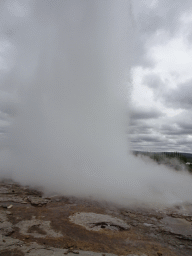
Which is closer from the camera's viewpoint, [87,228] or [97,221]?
[87,228]

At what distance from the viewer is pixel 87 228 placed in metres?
4.21

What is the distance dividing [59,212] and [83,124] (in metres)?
7.95

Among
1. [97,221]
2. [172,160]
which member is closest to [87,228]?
[97,221]

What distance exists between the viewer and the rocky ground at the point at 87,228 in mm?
3355

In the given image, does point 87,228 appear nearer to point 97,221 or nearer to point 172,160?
point 97,221

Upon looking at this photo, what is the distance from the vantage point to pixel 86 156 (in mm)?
11406

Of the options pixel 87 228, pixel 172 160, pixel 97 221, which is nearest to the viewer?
pixel 87 228

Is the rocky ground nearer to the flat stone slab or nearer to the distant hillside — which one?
the flat stone slab

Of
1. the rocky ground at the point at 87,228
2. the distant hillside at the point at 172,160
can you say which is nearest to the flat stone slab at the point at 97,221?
the rocky ground at the point at 87,228

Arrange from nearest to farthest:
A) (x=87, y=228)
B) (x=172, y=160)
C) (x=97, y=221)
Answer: (x=87, y=228), (x=97, y=221), (x=172, y=160)

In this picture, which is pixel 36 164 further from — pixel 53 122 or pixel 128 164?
pixel 128 164

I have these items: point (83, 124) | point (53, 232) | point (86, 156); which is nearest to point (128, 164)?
point (86, 156)

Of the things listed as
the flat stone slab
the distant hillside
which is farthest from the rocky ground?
the distant hillside

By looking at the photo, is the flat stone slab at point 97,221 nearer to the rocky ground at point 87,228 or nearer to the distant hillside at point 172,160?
the rocky ground at point 87,228
